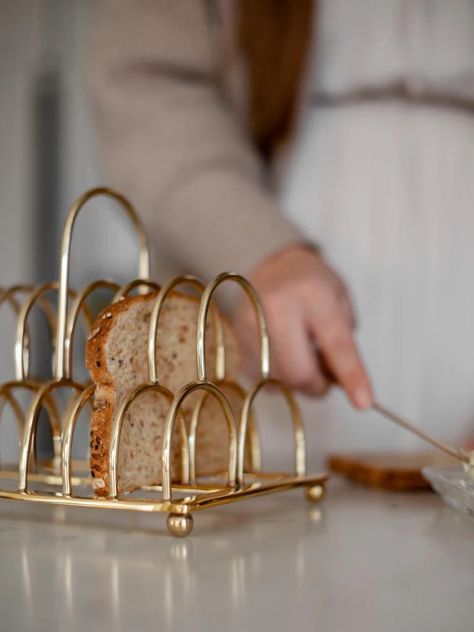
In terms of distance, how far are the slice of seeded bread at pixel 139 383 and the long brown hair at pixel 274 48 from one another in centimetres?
64

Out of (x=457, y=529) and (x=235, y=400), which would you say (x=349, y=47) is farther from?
(x=457, y=529)

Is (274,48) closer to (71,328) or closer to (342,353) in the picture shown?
(342,353)

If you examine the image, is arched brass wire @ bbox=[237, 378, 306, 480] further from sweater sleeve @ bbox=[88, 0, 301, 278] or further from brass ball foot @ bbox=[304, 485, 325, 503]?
sweater sleeve @ bbox=[88, 0, 301, 278]

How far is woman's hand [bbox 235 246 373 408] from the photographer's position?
0.75m

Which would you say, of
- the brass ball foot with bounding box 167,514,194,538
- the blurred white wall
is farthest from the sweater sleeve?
the blurred white wall

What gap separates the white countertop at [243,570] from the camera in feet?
1.09

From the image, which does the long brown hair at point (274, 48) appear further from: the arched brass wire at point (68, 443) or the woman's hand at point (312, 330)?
the arched brass wire at point (68, 443)

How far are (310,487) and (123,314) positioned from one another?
0.21 metres

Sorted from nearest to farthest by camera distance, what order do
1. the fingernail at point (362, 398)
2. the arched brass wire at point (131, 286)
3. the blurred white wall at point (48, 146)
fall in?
the arched brass wire at point (131, 286)
the fingernail at point (362, 398)
the blurred white wall at point (48, 146)

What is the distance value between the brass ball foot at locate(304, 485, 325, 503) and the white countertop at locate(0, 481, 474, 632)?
0.04 feet

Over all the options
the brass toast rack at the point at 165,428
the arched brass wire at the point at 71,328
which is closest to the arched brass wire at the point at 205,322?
the brass toast rack at the point at 165,428

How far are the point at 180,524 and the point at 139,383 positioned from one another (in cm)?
12

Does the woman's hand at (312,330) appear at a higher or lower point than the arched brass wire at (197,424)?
higher

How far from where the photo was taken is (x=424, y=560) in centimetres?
45
